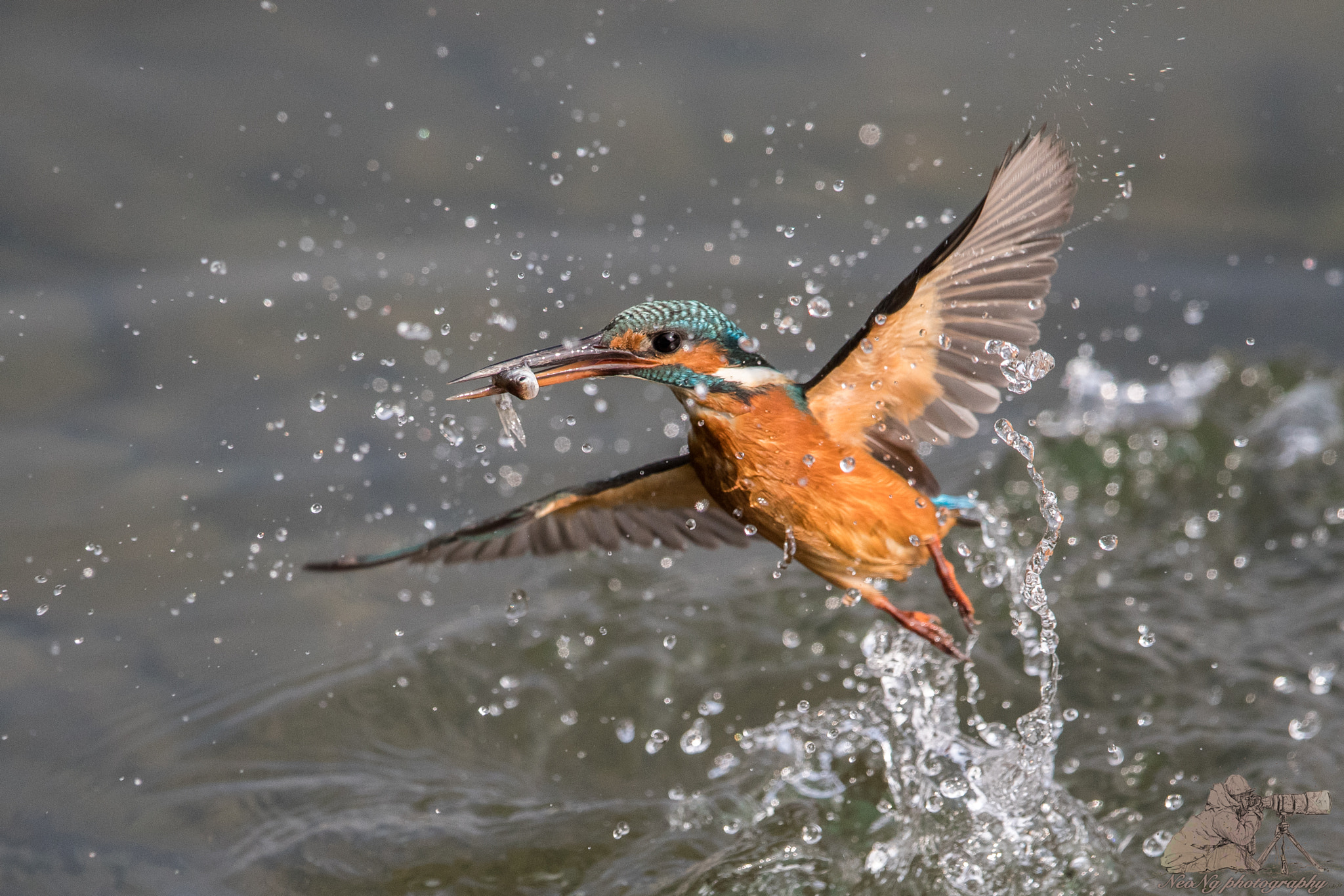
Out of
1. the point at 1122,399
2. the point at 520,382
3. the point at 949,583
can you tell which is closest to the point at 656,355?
the point at 520,382

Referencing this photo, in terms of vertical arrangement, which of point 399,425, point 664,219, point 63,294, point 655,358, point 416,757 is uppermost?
point 655,358

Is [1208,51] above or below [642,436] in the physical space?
above

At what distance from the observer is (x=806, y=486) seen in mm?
2357

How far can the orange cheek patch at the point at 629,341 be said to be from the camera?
2150 mm

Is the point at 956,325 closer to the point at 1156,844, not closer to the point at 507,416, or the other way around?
the point at 507,416

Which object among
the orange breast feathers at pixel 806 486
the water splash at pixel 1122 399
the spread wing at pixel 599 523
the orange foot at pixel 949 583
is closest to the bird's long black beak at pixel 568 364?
the orange breast feathers at pixel 806 486

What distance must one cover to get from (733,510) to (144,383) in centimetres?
248

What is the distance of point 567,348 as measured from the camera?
7.03 feet

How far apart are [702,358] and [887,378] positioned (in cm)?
41

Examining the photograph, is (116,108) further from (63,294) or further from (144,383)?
(144,383)

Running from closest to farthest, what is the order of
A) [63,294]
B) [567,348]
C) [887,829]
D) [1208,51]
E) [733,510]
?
1. [567,348]
2. [733,510]
3. [887,829]
4. [63,294]
5. [1208,51]

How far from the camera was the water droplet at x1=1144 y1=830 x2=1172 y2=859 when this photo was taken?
→ 108 inches

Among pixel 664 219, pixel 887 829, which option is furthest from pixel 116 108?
pixel 887 829

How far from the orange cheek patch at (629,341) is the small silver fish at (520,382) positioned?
6.4 inches
